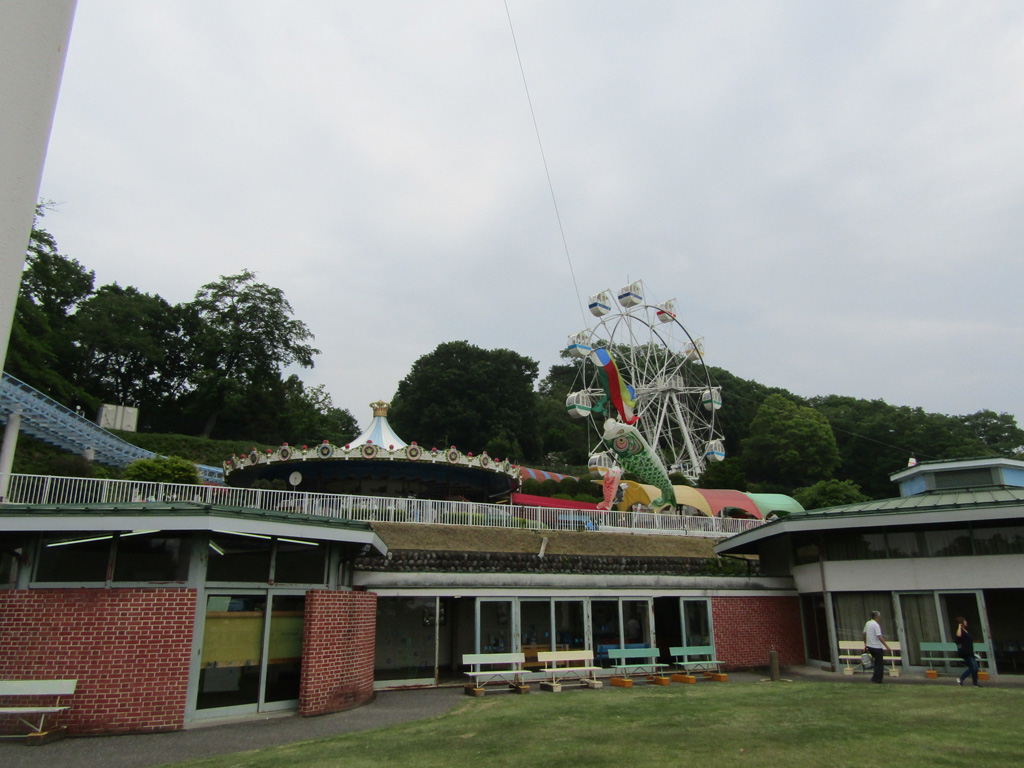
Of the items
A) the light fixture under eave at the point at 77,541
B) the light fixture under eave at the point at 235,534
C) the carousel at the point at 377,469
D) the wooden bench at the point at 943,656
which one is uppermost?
the carousel at the point at 377,469

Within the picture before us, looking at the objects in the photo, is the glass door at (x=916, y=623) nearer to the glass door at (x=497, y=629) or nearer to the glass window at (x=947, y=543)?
the glass window at (x=947, y=543)

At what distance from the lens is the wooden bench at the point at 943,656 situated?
49.7 ft

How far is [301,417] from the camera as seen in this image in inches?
2327

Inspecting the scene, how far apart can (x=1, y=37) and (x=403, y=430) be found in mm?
66797

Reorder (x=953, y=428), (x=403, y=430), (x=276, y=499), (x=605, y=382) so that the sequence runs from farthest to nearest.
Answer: (x=403, y=430), (x=953, y=428), (x=605, y=382), (x=276, y=499)

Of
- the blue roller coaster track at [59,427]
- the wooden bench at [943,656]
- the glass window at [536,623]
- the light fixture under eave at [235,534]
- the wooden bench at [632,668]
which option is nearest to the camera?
the light fixture under eave at [235,534]

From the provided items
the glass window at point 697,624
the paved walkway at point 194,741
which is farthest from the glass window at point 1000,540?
the paved walkway at point 194,741

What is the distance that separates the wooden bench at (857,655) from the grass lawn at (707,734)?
3.49m

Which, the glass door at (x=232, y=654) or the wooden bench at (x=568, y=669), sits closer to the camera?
the glass door at (x=232, y=654)

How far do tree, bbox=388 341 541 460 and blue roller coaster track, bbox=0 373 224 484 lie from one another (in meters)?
31.0

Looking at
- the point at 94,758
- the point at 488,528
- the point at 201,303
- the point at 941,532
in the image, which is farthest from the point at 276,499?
the point at 201,303

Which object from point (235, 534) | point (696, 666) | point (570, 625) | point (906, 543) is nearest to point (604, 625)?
point (570, 625)

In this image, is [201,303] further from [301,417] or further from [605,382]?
[605,382]

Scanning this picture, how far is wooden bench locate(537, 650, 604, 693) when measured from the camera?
14826 mm
